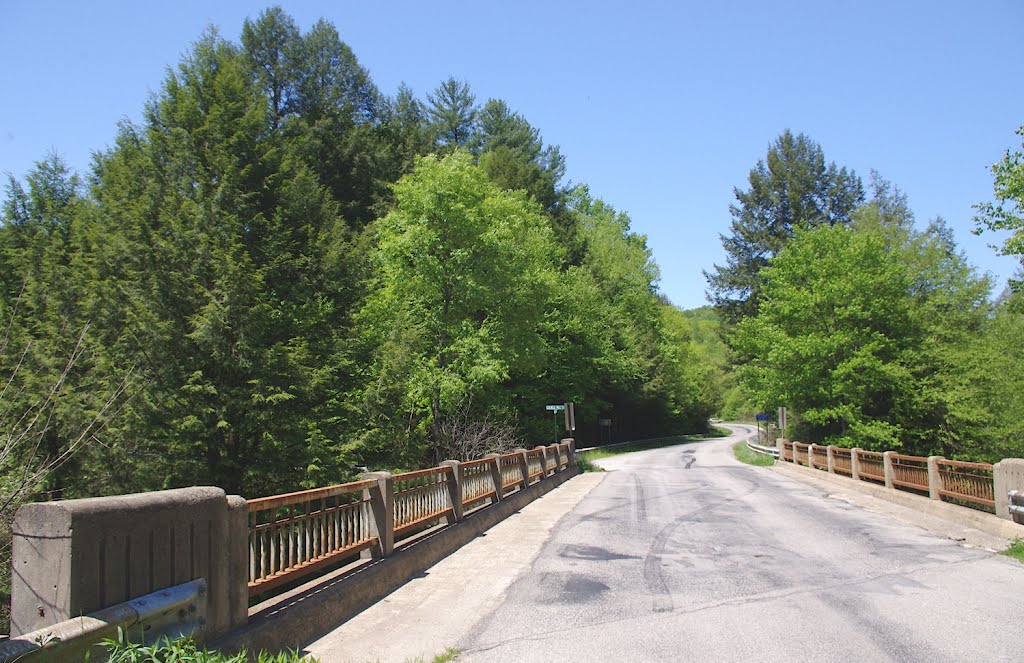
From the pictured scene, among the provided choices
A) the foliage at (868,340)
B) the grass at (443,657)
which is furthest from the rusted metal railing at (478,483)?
the foliage at (868,340)

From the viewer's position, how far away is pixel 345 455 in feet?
61.4

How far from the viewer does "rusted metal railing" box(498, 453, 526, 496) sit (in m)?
15.7

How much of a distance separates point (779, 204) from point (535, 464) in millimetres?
40168

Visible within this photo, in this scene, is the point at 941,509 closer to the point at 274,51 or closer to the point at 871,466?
the point at 871,466

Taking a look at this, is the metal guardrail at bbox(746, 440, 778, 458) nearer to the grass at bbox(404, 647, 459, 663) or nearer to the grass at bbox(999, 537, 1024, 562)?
the grass at bbox(999, 537, 1024, 562)

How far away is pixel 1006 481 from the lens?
37.1 ft

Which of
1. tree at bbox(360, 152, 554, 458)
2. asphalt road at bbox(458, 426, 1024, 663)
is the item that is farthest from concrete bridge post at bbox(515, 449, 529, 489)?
tree at bbox(360, 152, 554, 458)

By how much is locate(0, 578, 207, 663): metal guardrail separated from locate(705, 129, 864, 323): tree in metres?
51.3

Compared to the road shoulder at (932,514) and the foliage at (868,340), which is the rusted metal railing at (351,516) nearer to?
the road shoulder at (932,514)

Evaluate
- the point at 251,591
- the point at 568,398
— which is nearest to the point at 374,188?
the point at 568,398

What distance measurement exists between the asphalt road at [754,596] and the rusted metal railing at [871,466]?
5.72 metres

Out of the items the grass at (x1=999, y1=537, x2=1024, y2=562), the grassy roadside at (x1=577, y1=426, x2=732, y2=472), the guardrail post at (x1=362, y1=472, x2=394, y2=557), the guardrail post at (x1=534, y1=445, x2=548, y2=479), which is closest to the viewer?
the guardrail post at (x1=362, y1=472, x2=394, y2=557)

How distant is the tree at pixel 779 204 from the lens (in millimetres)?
51969

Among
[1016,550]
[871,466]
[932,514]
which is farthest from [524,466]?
[1016,550]
